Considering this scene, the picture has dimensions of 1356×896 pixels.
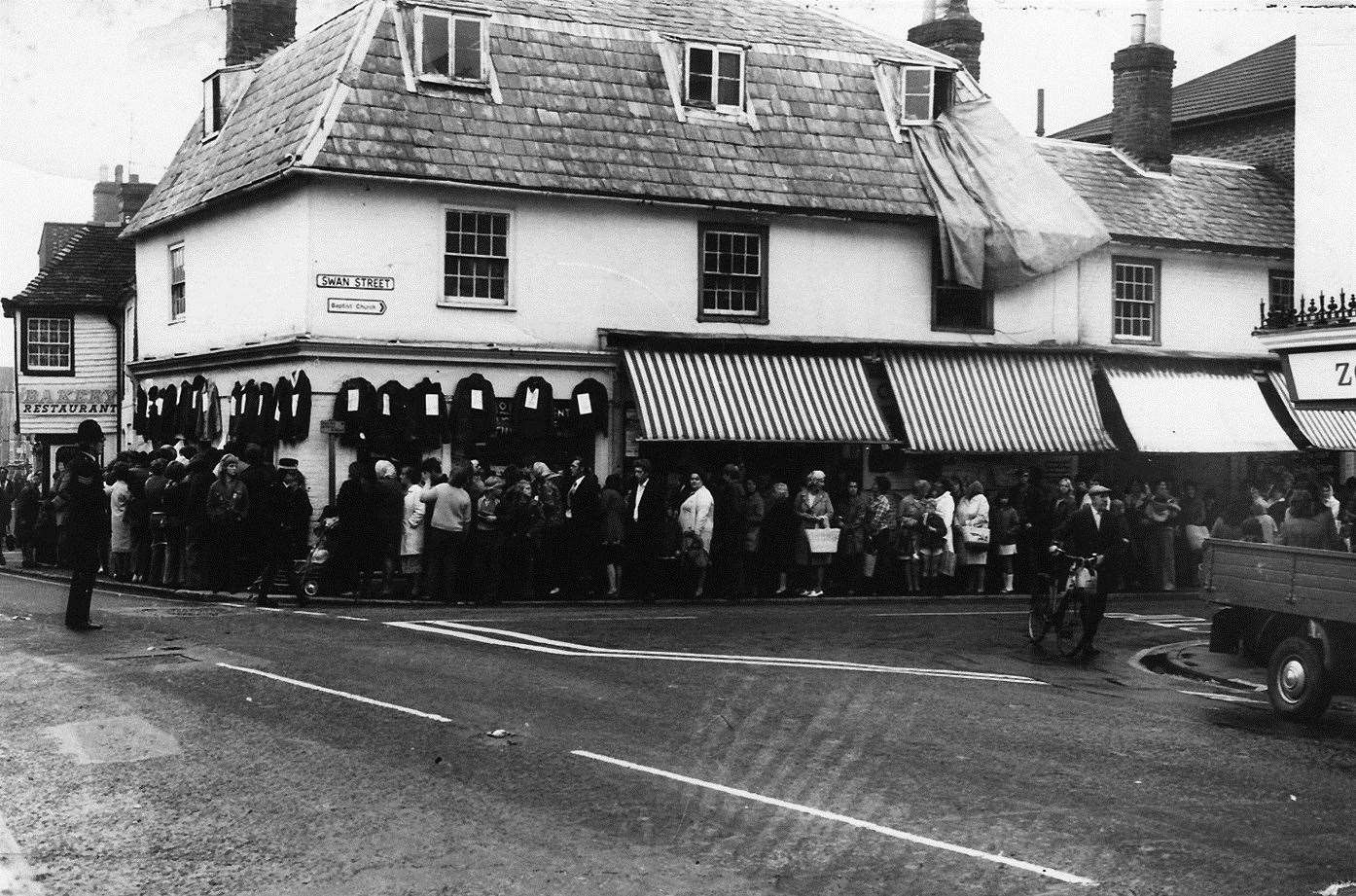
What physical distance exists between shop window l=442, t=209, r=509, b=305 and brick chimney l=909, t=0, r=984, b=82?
38.0 feet

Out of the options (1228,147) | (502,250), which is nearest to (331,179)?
(502,250)

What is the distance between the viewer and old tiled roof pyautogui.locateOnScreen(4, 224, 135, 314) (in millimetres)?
43844

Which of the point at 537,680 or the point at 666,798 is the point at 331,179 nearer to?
the point at 537,680

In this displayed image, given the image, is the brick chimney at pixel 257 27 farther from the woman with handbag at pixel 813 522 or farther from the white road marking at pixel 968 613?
the white road marking at pixel 968 613

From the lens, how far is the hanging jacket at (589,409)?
81.9 ft

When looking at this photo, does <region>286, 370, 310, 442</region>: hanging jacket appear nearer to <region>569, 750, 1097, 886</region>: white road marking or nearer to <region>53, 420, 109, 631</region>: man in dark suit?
<region>53, 420, 109, 631</region>: man in dark suit

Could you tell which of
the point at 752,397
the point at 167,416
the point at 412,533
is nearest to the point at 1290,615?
the point at 412,533

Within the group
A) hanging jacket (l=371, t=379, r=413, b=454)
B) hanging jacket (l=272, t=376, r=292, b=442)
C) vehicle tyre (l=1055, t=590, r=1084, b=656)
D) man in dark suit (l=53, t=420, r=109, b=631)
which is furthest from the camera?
Result: hanging jacket (l=272, t=376, r=292, b=442)

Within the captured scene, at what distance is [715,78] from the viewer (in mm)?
27000

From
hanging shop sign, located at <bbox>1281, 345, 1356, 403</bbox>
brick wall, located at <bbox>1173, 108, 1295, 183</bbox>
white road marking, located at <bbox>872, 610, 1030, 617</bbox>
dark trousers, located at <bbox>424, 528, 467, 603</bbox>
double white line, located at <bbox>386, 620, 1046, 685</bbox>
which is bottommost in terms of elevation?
white road marking, located at <bbox>872, 610, 1030, 617</bbox>

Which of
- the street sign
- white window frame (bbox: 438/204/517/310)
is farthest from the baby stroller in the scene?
white window frame (bbox: 438/204/517/310)

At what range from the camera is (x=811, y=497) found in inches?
891

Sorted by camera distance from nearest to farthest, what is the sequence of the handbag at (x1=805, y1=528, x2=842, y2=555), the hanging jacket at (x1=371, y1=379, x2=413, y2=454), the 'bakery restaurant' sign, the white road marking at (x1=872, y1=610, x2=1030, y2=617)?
the white road marking at (x1=872, y1=610, x2=1030, y2=617) → the handbag at (x1=805, y1=528, x2=842, y2=555) → the hanging jacket at (x1=371, y1=379, x2=413, y2=454) → the 'bakery restaurant' sign

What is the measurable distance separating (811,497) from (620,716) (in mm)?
12195
